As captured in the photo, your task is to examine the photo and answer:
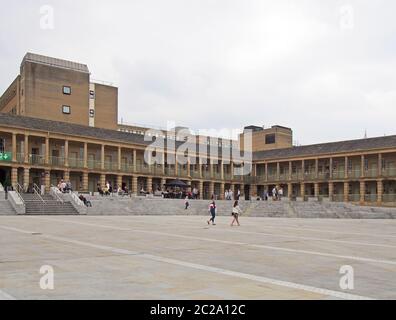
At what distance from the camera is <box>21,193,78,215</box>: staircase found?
32.8m

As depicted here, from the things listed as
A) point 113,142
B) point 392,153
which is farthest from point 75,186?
point 392,153

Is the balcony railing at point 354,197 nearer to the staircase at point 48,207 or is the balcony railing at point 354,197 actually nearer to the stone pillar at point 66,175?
the stone pillar at point 66,175

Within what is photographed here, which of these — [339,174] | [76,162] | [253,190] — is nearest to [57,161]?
[76,162]

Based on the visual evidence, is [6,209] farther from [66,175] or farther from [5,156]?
[66,175]

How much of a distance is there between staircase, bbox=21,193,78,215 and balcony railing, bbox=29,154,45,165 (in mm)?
13882

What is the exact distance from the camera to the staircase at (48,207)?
3281cm

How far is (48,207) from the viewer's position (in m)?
33.7

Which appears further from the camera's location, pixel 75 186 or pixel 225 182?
pixel 225 182

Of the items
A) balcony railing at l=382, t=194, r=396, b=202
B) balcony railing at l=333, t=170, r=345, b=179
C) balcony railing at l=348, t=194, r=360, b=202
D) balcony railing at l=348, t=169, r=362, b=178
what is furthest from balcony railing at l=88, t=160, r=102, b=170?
balcony railing at l=382, t=194, r=396, b=202

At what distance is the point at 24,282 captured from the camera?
24.7ft
